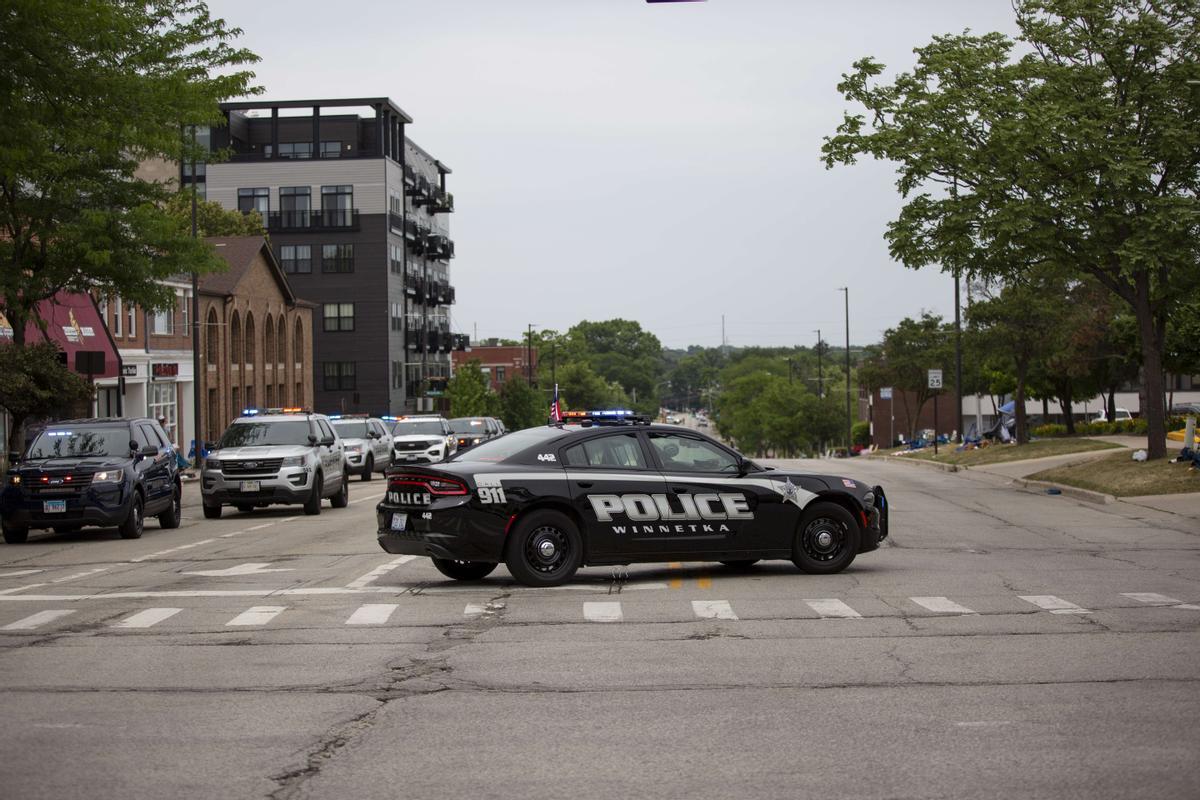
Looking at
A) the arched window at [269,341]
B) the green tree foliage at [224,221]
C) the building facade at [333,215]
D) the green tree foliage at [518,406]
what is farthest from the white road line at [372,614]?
the green tree foliage at [518,406]

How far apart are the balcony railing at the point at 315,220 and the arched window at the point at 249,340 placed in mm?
22363

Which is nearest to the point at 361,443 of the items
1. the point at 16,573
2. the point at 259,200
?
the point at 16,573

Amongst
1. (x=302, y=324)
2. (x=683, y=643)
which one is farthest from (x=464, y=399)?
(x=683, y=643)

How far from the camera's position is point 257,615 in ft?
40.4

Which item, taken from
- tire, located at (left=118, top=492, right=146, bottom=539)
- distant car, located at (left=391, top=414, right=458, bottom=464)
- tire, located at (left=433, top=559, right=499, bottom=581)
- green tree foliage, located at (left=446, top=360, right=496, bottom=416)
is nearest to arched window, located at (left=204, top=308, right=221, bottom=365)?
distant car, located at (left=391, top=414, right=458, bottom=464)

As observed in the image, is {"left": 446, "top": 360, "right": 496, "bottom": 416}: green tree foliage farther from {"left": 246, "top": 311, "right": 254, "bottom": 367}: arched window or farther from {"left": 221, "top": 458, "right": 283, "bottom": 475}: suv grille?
{"left": 221, "top": 458, "right": 283, "bottom": 475}: suv grille

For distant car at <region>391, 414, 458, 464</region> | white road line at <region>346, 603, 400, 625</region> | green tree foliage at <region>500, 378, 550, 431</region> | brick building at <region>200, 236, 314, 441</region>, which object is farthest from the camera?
green tree foliage at <region>500, 378, 550, 431</region>

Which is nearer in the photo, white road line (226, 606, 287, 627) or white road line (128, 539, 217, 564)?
white road line (226, 606, 287, 627)

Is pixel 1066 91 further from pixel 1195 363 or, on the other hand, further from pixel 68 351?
pixel 68 351

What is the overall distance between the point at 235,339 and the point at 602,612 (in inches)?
2246

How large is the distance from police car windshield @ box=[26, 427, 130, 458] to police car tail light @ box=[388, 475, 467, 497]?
1022 cm

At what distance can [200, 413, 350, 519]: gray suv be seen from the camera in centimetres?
2558

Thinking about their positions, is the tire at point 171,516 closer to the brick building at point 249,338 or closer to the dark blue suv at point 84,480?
the dark blue suv at point 84,480

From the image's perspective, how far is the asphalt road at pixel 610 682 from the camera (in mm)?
6672
